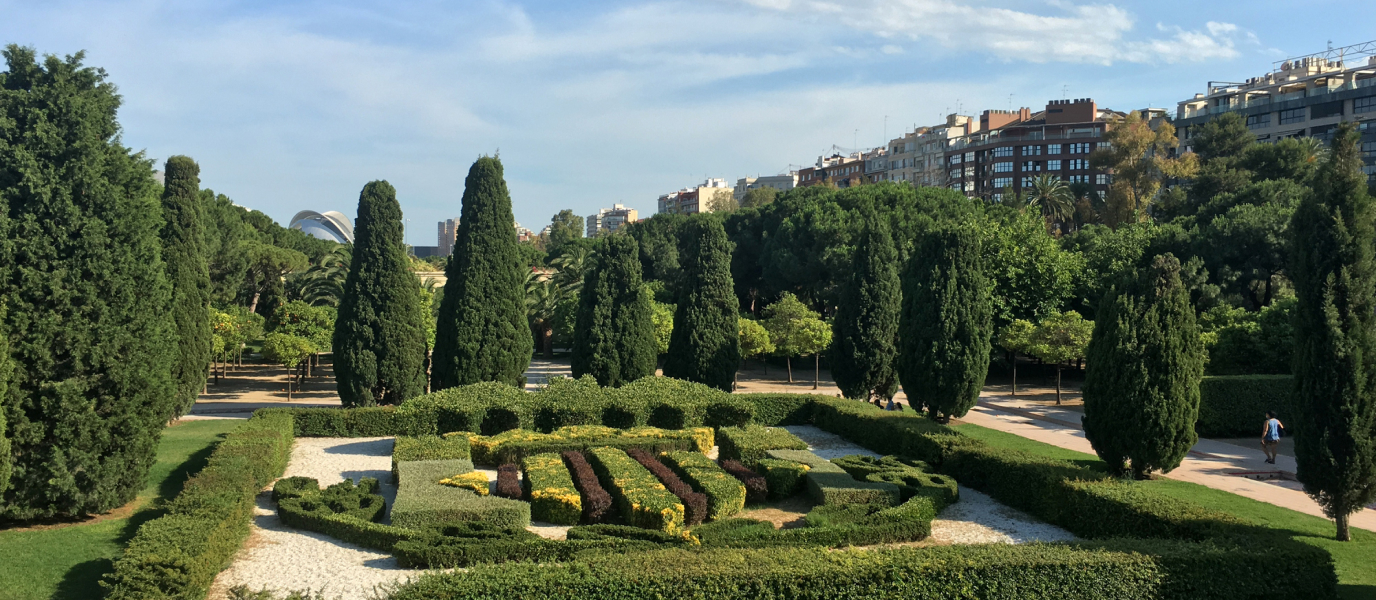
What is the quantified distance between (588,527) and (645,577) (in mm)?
3448

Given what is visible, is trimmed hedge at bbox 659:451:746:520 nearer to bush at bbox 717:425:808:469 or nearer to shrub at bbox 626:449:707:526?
shrub at bbox 626:449:707:526

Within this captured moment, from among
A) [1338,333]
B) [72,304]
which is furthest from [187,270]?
[1338,333]

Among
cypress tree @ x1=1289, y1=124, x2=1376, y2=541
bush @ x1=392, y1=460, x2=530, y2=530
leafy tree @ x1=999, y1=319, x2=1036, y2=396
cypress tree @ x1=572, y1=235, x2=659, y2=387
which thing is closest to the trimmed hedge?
bush @ x1=392, y1=460, x2=530, y2=530

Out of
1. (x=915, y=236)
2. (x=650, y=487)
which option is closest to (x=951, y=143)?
(x=915, y=236)

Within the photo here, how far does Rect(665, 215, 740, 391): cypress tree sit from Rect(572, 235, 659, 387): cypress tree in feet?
3.48

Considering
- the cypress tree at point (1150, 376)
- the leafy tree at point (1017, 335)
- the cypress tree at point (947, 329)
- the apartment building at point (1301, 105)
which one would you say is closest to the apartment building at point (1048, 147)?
the apartment building at point (1301, 105)

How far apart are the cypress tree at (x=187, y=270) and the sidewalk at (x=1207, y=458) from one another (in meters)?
20.6

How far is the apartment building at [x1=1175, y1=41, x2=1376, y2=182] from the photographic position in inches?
2594

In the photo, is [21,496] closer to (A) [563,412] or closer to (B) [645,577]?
(B) [645,577]

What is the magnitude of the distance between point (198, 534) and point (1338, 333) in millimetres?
13961

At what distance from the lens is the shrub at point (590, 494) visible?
566 inches

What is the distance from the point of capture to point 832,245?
46.8m

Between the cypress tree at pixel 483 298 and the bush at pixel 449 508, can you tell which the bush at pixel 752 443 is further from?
the cypress tree at pixel 483 298

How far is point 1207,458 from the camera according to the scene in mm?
20625
